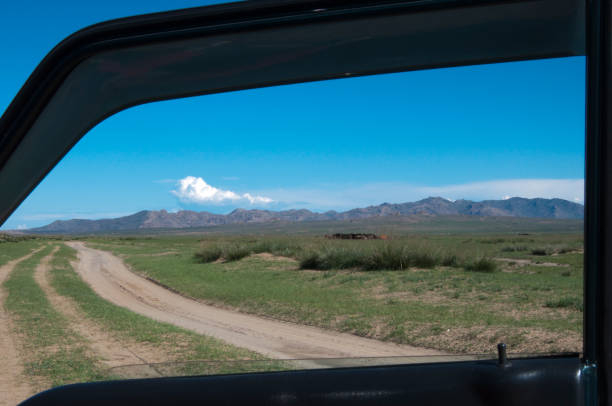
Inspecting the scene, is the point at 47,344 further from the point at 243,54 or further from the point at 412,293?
the point at 412,293

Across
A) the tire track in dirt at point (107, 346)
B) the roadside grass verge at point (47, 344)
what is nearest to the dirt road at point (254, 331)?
the tire track in dirt at point (107, 346)

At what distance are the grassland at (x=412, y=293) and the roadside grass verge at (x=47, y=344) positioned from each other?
3.95m

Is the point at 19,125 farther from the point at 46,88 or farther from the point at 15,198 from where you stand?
the point at 15,198

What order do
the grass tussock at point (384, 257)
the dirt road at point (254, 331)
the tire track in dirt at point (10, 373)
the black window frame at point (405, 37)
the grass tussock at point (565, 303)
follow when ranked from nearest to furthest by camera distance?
the black window frame at point (405, 37), the tire track in dirt at point (10, 373), the dirt road at point (254, 331), the grass tussock at point (565, 303), the grass tussock at point (384, 257)

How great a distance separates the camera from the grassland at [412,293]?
26.1 ft

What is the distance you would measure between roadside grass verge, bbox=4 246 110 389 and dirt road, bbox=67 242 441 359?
6.12 feet

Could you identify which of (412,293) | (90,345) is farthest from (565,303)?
(90,345)

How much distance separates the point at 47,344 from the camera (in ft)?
24.8

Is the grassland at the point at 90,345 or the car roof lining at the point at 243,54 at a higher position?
the car roof lining at the point at 243,54

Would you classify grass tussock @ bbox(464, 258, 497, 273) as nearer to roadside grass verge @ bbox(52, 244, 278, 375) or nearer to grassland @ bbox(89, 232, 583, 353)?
grassland @ bbox(89, 232, 583, 353)

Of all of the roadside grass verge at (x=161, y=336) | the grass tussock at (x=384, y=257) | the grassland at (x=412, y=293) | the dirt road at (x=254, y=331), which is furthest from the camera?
the grass tussock at (x=384, y=257)

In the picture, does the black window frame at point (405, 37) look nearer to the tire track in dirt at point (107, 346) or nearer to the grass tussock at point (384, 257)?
the tire track in dirt at point (107, 346)

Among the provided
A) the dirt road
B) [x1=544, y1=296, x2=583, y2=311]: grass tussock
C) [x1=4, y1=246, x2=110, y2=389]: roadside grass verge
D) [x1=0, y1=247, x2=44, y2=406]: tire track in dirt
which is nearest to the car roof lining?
[x1=4, y1=246, x2=110, y2=389]: roadside grass verge

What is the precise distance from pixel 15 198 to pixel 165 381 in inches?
23.4
